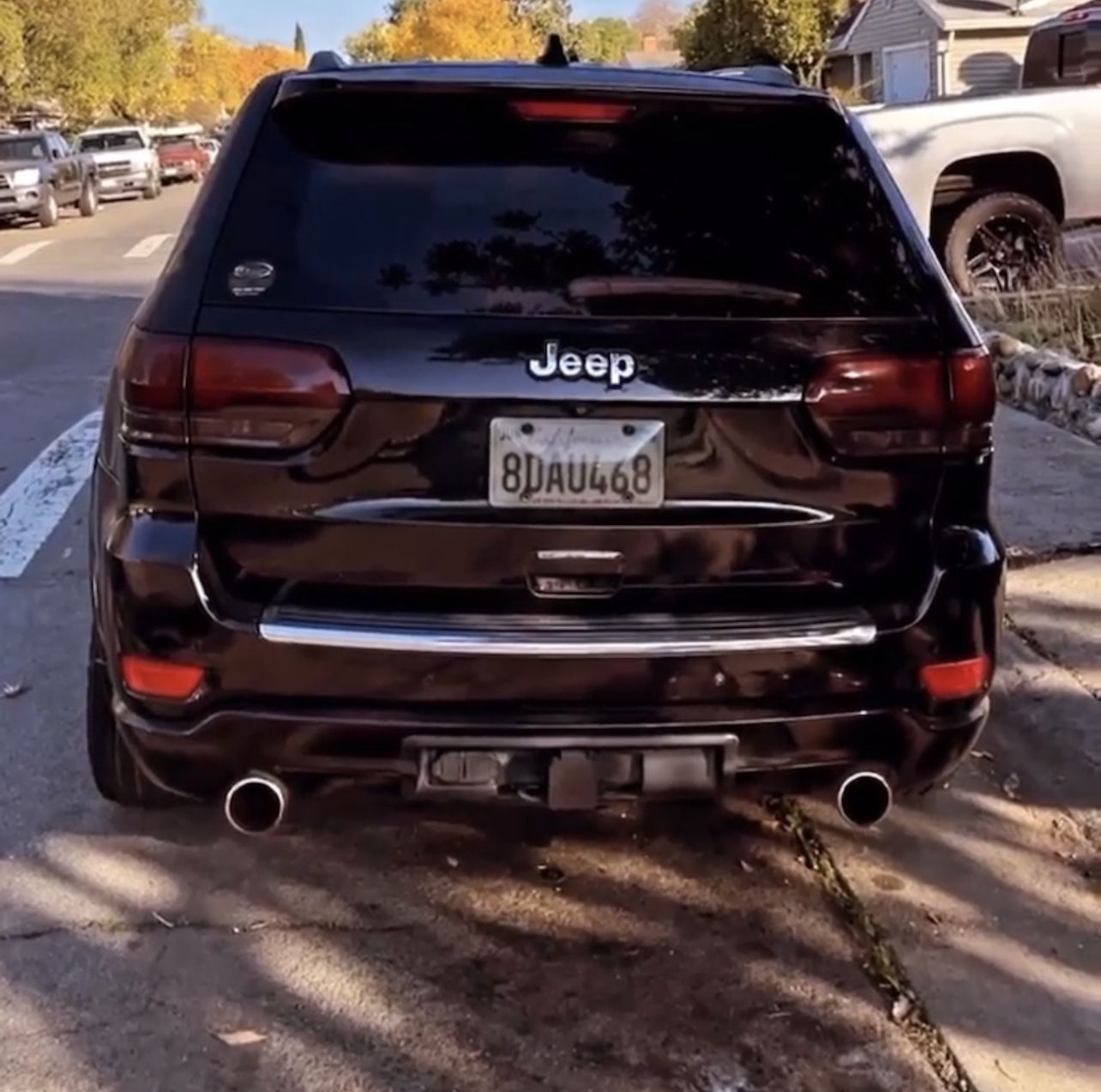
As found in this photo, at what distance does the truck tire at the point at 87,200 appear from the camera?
101ft

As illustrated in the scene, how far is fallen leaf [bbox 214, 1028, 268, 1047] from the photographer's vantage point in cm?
341

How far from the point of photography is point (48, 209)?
27562mm

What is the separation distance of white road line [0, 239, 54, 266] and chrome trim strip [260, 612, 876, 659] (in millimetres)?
18854

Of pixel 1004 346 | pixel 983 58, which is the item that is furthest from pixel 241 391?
pixel 983 58

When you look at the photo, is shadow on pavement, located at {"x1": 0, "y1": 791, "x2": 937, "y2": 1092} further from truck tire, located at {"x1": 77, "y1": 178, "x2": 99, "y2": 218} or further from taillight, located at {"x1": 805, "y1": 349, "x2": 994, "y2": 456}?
truck tire, located at {"x1": 77, "y1": 178, "x2": 99, "y2": 218}

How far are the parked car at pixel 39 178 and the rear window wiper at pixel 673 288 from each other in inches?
992

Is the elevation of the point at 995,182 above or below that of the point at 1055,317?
above

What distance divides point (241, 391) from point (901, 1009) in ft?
6.21

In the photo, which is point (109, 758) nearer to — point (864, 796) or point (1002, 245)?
point (864, 796)

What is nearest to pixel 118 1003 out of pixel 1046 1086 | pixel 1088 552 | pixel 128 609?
pixel 128 609

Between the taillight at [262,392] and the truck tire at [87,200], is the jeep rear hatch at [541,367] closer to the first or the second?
the taillight at [262,392]

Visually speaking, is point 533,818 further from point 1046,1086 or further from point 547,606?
point 1046,1086

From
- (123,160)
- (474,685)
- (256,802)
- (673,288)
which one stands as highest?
(673,288)

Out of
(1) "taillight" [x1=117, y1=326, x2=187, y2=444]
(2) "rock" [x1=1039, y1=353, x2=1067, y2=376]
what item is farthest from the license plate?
(2) "rock" [x1=1039, y1=353, x2=1067, y2=376]
